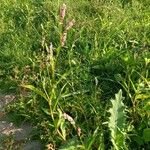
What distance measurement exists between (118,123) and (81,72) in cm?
118

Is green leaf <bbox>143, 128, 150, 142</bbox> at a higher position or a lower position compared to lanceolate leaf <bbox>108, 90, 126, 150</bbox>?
lower

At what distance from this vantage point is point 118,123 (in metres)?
3.36

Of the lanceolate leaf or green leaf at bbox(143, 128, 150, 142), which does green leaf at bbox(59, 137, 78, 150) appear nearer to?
the lanceolate leaf

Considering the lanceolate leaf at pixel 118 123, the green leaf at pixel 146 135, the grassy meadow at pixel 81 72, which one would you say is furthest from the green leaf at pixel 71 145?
the green leaf at pixel 146 135

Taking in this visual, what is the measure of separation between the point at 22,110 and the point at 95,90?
759 mm

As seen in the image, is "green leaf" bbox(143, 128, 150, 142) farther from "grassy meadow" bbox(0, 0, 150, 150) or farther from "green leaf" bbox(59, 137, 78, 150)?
"green leaf" bbox(59, 137, 78, 150)

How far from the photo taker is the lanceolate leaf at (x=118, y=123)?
3309 millimetres

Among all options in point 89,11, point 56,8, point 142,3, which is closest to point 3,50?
point 56,8

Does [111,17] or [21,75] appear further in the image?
[111,17]

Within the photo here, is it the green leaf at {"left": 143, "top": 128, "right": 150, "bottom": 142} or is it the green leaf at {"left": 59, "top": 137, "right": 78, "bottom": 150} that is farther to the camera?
the green leaf at {"left": 143, "top": 128, "right": 150, "bottom": 142}

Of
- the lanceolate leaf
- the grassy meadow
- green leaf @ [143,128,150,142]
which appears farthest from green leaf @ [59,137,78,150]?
green leaf @ [143,128,150,142]

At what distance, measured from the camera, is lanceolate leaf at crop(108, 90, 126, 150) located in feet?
10.9

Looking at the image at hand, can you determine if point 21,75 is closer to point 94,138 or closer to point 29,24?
point 29,24

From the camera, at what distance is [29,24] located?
17.6ft
